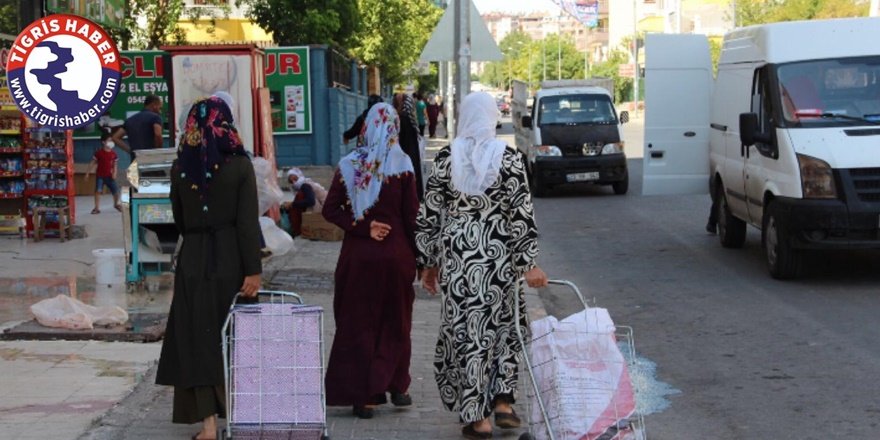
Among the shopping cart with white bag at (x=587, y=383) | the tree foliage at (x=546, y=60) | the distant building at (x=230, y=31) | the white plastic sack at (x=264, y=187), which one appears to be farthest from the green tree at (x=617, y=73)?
the shopping cart with white bag at (x=587, y=383)

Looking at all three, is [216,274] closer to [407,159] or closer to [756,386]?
[407,159]

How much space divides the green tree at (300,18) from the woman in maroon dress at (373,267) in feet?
74.4

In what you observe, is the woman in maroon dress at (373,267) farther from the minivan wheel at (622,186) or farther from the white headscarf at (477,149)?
the minivan wheel at (622,186)

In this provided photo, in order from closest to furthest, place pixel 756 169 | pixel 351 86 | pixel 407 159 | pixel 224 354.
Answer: pixel 224 354
pixel 407 159
pixel 756 169
pixel 351 86

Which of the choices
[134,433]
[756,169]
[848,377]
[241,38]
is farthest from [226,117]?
[241,38]

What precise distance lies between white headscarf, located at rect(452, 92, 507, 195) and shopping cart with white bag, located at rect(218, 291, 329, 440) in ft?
3.26

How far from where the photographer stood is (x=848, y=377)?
8.14 meters

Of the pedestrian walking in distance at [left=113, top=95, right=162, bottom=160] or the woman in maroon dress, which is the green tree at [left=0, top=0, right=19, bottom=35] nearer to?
the pedestrian walking in distance at [left=113, top=95, right=162, bottom=160]

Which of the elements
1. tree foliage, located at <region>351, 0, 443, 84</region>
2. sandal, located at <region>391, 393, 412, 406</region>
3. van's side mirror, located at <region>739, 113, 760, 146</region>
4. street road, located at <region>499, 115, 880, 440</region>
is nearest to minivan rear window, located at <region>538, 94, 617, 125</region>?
street road, located at <region>499, 115, 880, 440</region>

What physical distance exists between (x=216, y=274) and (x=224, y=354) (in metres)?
0.44

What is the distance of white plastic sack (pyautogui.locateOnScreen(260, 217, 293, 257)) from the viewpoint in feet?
43.9

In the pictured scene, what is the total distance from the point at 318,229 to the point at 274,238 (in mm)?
2473

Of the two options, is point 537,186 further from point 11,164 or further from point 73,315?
point 73,315

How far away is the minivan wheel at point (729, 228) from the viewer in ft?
48.3
